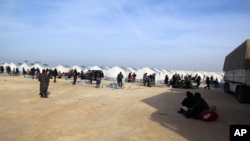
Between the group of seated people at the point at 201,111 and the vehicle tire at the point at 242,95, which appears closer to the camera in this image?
the group of seated people at the point at 201,111

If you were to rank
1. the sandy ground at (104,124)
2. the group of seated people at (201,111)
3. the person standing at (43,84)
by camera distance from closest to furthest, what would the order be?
the sandy ground at (104,124), the group of seated people at (201,111), the person standing at (43,84)

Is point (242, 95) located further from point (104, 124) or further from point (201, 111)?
point (104, 124)

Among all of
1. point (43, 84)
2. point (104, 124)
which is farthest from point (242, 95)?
point (43, 84)

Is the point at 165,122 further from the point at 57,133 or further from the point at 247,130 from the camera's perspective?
the point at 247,130

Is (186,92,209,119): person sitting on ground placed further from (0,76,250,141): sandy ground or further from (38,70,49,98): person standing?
(38,70,49,98): person standing

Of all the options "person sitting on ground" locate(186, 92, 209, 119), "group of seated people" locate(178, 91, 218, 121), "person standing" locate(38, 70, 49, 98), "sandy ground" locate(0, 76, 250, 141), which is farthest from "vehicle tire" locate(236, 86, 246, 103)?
"person standing" locate(38, 70, 49, 98)

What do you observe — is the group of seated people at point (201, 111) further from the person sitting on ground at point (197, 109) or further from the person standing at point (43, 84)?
the person standing at point (43, 84)

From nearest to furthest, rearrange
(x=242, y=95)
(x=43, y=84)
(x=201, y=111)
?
(x=201, y=111), (x=43, y=84), (x=242, y=95)

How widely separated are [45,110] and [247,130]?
9.29 metres

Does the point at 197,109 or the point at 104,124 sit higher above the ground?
the point at 197,109

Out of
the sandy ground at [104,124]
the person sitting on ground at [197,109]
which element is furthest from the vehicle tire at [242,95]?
the person sitting on ground at [197,109]

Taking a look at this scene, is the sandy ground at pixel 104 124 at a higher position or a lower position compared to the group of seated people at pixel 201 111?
lower

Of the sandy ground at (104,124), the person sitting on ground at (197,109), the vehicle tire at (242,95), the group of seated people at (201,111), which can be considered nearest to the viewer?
the sandy ground at (104,124)

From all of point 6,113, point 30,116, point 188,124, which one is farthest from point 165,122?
point 6,113
